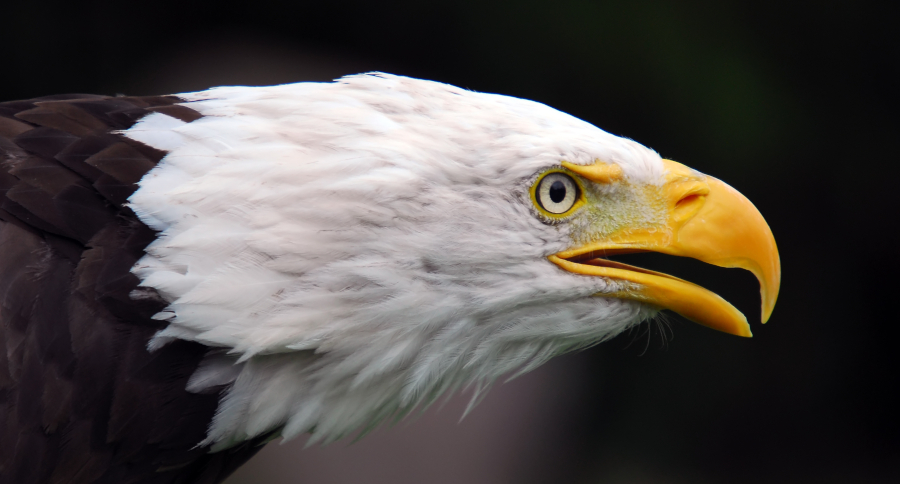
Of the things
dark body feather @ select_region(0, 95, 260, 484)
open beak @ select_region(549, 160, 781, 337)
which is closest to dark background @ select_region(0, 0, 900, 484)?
open beak @ select_region(549, 160, 781, 337)

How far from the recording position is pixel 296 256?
1422mm

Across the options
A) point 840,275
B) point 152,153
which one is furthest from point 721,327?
point 840,275

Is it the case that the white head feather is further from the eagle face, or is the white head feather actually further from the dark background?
the dark background

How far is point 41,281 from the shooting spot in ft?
4.60

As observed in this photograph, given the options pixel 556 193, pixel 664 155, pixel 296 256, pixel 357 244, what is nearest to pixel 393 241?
pixel 357 244

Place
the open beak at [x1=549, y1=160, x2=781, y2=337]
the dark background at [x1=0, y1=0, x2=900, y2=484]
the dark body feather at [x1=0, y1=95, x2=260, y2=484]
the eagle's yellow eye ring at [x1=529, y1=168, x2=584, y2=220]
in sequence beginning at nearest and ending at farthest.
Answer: the dark body feather at [x1=0, y1=95, x2=260, y2=484], the eagle's yellow eye ring at [x1=529, y1=168, x2=584, y2=220], the open beak at [x1=549, y1=160, x2=781, y2=337], the dark background at [x1=0, y1=0, x2=900, y2=484]

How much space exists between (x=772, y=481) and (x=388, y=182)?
424 centimetres

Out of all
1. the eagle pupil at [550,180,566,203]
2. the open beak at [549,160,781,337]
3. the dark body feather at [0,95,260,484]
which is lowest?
the dark body feather at [0,95,260,484]

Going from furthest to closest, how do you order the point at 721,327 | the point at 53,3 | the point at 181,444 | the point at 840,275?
the point at 840,275 → the point at 53,3 → the point at 721,327 → the point at 181,444

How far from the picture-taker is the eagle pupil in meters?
1.58

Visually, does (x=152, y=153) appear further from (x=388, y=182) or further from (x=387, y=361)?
(x=387, y=361)

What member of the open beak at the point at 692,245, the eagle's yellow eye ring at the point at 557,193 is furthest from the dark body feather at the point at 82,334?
the open beak at the point at 692,245

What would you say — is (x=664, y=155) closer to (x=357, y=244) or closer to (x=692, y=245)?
(x=692, y=245)

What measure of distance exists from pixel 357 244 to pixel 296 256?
12cm
